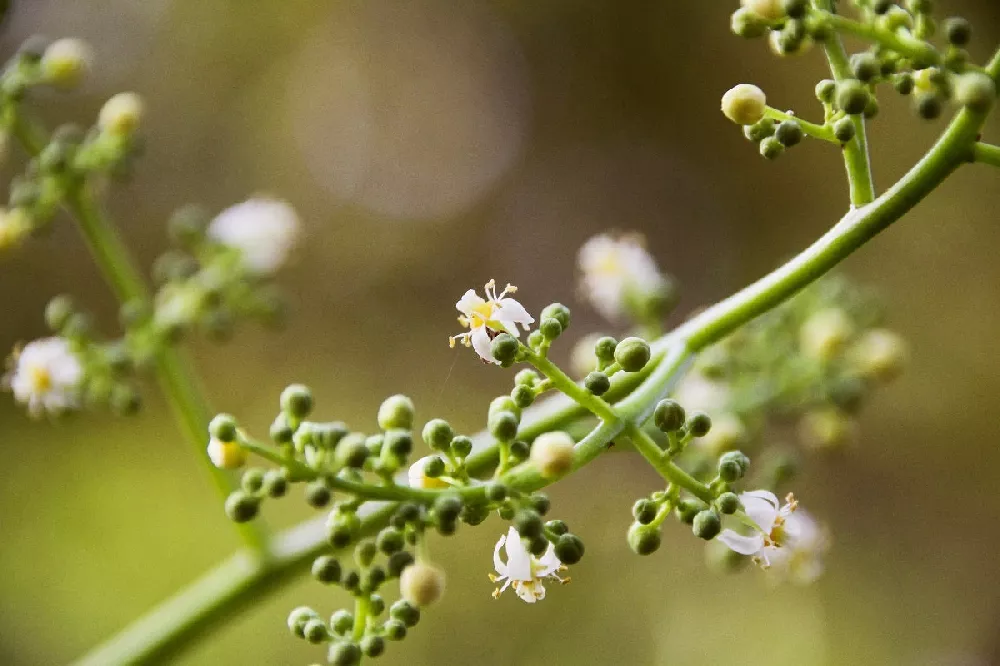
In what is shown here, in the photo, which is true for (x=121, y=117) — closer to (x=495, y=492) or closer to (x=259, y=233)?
(x=259, y=233)

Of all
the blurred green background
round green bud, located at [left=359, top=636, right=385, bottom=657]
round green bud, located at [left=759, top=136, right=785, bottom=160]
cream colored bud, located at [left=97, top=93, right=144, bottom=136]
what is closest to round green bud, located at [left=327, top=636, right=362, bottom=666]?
round green bud, located at [left=359, top=636, right=385, bottom=657]

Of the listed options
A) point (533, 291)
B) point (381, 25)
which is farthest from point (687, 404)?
point (381, 25)

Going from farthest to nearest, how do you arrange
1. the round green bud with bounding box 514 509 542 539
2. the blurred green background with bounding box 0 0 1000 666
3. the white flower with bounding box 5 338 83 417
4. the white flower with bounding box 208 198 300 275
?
the blurred green background with bounding box 0 0 1000 666, the white flower with bounding box 208 198 300 275, the white flower with bounding box 5 338 83 417, the round green bud with bounding box 514 509 542 539

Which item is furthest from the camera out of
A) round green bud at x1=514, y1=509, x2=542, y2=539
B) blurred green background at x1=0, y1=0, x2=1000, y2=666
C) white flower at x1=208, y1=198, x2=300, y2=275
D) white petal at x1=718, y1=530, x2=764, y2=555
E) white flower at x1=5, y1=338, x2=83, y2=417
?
blurred green background at x1=0, y1=0, x2=1000, y2=666

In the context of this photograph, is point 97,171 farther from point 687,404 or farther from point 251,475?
point 687,404

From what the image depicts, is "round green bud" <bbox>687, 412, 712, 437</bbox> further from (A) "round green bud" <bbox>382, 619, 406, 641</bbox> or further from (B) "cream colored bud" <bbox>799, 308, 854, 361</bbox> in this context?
(B) "cream colored bud" <bbox>799, 308, 854, 361</bbox>

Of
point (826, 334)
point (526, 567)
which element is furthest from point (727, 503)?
point (826, 334)
